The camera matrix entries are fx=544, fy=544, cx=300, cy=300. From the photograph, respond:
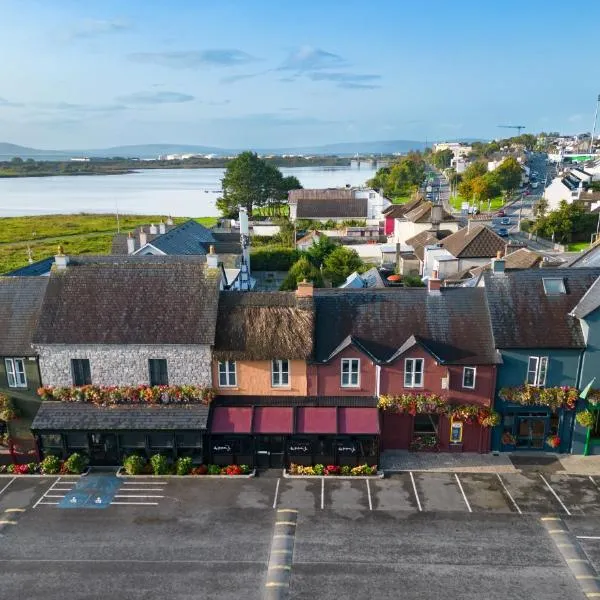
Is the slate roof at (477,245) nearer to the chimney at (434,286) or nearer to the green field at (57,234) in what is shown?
A: the chimney at (434,286)

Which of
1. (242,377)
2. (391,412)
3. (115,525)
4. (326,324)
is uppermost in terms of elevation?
(326,324)

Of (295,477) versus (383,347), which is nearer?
(295,477)

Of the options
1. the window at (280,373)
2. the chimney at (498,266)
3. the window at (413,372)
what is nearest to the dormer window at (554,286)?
the chimney at (498,266)

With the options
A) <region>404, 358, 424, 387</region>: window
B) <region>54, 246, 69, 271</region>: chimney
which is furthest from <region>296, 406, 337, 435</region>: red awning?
<region>54, 246, 69, 271</region>: chimney

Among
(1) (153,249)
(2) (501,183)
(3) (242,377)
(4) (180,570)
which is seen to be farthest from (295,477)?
(2) (501,183)

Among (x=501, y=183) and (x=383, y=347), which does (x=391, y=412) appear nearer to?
(x=383, y=347)

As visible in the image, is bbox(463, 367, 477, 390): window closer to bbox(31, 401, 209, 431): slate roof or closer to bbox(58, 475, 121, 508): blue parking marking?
bbox(31, 401, 209, 431): slate roof
